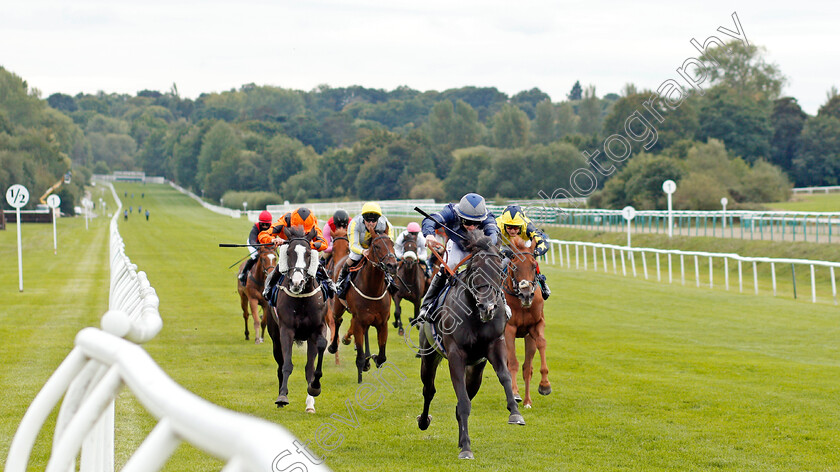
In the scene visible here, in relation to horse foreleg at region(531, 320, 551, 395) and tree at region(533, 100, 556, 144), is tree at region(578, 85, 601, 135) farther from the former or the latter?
horse foreleg at region(531, 320, 551, 395)

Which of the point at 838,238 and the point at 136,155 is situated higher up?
the point at 136,155

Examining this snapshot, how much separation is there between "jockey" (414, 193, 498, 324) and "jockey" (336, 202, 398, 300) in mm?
2759

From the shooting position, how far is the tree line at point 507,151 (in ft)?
174

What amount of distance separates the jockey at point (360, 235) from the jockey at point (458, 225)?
2.76 m

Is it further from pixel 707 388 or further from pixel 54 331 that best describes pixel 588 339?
pixel 54 331

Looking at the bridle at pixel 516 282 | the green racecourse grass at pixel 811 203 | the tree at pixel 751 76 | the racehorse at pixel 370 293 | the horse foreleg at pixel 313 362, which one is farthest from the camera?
the tree at pixel 751 76

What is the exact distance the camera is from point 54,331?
1491 centimetres

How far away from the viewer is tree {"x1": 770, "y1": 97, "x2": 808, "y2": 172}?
6844 centimetres

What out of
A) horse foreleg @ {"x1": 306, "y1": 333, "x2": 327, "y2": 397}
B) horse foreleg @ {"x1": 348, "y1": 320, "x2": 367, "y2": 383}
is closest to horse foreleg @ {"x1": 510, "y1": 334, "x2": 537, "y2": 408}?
horse foreleg @ {"x1": 306, "y1": 333, "x2": 327, "y2": 397}

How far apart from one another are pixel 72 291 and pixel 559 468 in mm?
18307

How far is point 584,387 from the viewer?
10156 mm

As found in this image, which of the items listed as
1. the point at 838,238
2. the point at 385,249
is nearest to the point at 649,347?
the point at 385,249

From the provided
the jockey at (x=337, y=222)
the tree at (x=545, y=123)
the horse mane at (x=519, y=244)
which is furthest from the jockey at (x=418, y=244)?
the tree at (x=545, y=123)

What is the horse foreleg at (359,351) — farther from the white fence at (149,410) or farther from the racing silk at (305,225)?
the white fence at (149,410)
